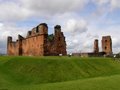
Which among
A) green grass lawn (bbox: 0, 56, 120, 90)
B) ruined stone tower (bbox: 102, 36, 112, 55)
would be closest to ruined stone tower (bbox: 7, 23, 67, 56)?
ruined stone tower (bbox: 102, 36, 112, 55)

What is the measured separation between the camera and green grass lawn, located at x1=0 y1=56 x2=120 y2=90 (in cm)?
2811

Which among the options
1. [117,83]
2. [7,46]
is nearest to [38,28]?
[7,46]

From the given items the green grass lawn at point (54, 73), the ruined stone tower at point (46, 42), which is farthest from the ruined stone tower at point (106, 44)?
the green grass lawn at point (54, 73)

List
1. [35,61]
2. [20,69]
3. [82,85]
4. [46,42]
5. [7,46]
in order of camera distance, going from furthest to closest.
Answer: [7,46] < [46,42] < [35,61] < [20,69] < [82,85]

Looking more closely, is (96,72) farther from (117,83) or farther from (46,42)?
(46,42)

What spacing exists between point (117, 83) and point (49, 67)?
1133 cm

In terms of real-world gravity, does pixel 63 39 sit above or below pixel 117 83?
above

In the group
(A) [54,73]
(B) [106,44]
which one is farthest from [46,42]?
(A) [54,73]

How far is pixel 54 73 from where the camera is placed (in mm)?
34094

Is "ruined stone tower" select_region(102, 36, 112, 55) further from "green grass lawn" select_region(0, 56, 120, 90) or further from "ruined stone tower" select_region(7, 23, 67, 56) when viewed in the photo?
"green grass lawn" select_region(0, 56, 120, 90)

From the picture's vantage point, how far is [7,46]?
8819 centimetres

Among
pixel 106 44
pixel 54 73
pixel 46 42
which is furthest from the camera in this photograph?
pixel 106 44

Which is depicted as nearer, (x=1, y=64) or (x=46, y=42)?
(x=1, y=64)

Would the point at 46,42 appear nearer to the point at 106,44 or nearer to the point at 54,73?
the point at 106,44
